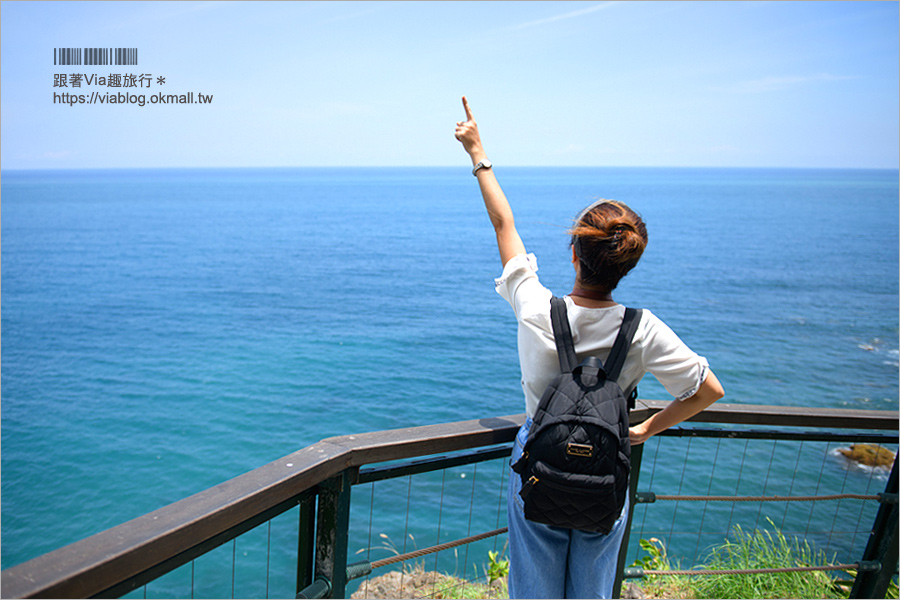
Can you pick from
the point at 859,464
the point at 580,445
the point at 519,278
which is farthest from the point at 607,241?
the point at 859,464

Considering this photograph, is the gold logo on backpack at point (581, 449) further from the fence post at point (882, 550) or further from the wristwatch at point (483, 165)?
the fence post at point (882, 550)

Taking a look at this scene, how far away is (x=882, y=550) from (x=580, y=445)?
218 cm

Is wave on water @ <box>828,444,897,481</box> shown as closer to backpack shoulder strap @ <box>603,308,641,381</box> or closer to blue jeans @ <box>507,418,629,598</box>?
blue jeans @ <box>507,418,629,598</box>

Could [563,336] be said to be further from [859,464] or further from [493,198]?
[859,464]

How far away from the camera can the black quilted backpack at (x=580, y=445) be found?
67.0 inches

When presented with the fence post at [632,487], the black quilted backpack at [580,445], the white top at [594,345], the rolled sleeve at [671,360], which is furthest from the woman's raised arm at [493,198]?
the fence post at [632,487]

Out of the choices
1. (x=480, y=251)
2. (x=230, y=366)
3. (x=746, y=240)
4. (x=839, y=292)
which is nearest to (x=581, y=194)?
(x=746, y=240)

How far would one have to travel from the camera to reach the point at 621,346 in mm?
1801

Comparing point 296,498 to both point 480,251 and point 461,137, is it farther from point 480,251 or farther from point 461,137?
point 480,251

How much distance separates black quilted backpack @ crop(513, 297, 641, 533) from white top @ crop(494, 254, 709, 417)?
38 millimetres

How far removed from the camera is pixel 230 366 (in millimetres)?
23625

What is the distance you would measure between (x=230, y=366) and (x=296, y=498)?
23216 mm

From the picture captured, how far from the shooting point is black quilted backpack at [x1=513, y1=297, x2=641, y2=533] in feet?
5.58

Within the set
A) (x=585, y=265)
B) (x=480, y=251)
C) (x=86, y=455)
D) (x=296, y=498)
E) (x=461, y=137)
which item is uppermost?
(x=461, y=137)
